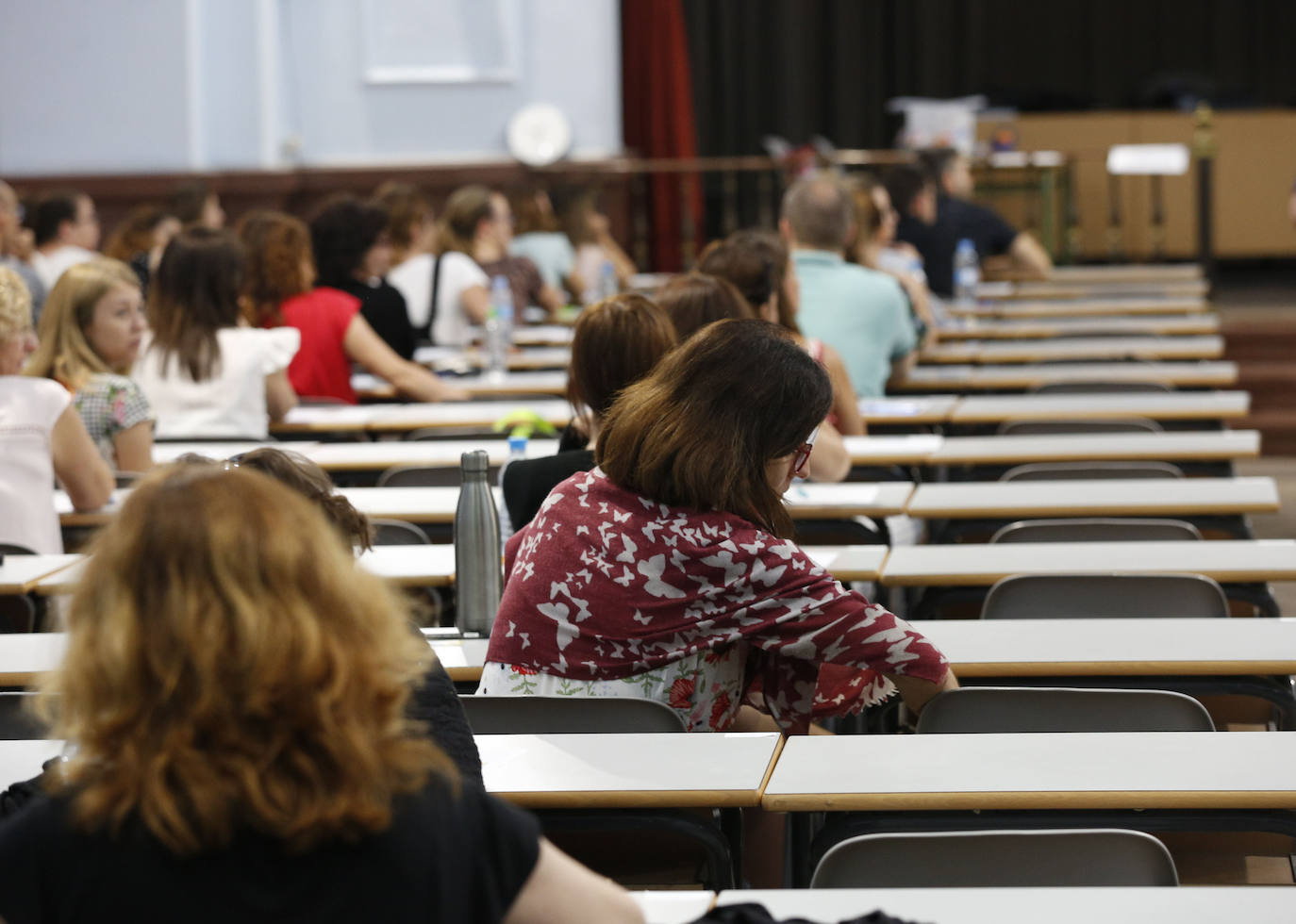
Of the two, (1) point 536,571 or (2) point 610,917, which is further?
(1) point 536,571

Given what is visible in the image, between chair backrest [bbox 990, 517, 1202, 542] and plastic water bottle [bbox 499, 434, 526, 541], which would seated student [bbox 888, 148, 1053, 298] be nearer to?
chair backrest [bbox 990, 517, 1202, 542]

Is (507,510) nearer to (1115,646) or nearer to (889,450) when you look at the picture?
(1115,646)

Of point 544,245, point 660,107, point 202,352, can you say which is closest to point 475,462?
point 202,352

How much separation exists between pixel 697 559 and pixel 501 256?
5894mm

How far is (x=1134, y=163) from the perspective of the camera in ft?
35.5

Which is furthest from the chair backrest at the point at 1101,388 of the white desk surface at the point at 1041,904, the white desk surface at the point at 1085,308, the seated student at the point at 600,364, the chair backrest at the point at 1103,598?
the white desk surface at the point at 1041,904

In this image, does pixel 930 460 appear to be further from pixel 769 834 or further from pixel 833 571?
pixel 769 834

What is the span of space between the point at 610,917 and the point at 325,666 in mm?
340

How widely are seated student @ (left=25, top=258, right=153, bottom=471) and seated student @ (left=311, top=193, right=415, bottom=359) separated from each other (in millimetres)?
1834

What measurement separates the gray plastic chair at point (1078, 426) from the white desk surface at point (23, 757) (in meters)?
3.31

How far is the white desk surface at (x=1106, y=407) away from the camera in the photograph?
524cm

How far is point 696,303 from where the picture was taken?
146 inches

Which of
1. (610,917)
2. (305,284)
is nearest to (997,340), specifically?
(305,284)

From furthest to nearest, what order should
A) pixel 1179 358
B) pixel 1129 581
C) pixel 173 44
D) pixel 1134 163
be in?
pixel 1134 163 → pixel 173 44 → pixel 1179 358 → pixel 1129 581
